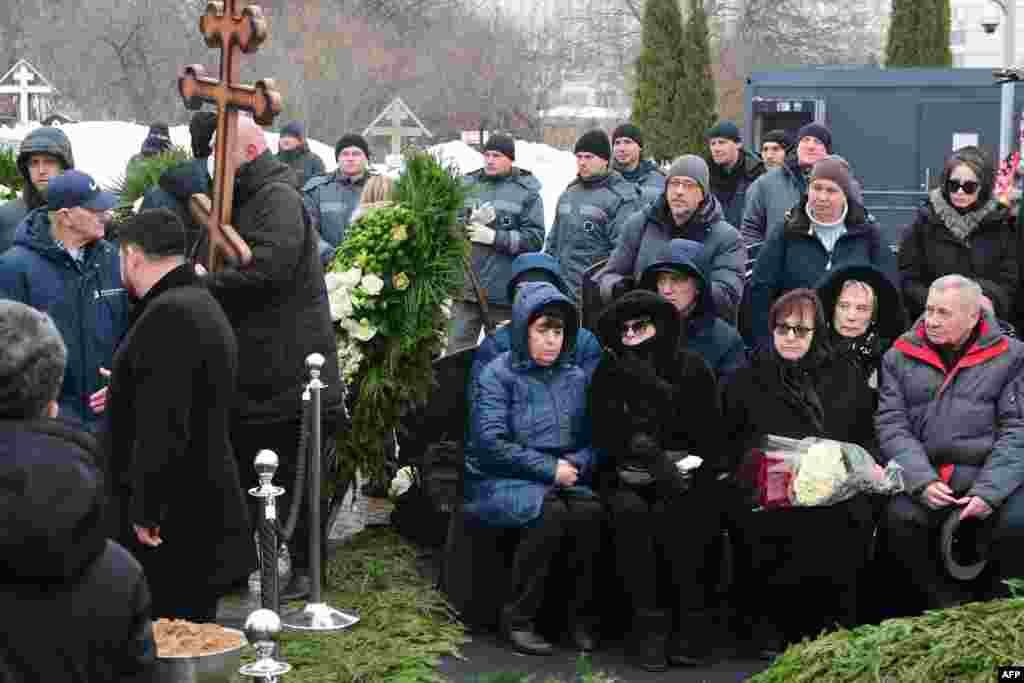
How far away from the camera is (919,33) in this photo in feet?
109

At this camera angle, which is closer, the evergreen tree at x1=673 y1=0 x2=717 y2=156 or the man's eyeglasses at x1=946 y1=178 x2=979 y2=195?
the man's eyeglasses at x1=946 y1=178 x2=979 y2=195

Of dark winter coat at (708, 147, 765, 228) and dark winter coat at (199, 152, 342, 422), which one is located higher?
dark winter coat at (708, 147, 765, 228)

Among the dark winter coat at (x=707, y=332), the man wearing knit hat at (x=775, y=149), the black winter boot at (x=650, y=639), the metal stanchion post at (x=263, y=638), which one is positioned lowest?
the black winter boot at (x=650, y=639)

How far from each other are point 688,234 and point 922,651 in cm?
364

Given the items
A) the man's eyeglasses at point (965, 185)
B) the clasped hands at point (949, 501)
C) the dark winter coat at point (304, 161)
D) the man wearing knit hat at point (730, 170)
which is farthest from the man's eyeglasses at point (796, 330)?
the dark winter coat at point (304, 161)

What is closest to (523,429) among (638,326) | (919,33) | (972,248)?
(638,326)

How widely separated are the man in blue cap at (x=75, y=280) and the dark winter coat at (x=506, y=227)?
152 inches

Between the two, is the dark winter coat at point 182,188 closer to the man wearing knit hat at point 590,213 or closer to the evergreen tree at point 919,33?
the man wearing knit hat at point 590,213

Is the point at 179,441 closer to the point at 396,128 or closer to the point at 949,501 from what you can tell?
the point at 949,501

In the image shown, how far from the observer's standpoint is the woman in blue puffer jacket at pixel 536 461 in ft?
23.6

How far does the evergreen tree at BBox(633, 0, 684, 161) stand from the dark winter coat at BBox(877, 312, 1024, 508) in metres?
25.1

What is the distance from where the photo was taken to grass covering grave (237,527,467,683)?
653 centimetres

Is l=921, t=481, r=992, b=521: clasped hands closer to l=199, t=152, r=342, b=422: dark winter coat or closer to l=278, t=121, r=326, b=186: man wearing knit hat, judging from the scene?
l=199, t=152, r=342, b=422: dark winter coat

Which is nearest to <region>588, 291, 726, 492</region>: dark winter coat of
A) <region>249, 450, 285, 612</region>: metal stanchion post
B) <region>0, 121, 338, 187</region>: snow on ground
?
<region>249, 450, 285, 612</region>: metal stanchion post
